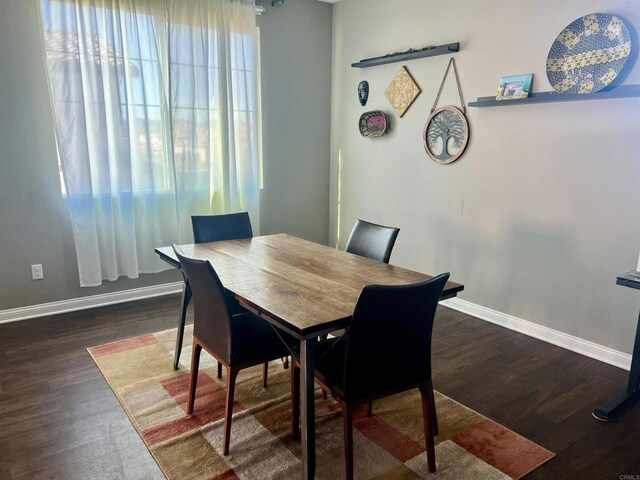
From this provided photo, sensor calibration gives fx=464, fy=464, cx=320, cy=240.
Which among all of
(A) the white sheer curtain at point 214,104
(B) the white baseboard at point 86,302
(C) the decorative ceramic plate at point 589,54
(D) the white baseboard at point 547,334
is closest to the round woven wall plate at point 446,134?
(C) the decorative ceramic plate at point 589,54

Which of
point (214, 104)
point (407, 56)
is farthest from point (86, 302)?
point (407, 56)

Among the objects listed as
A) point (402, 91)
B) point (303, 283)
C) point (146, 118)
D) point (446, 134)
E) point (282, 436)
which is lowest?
point (282, 436)

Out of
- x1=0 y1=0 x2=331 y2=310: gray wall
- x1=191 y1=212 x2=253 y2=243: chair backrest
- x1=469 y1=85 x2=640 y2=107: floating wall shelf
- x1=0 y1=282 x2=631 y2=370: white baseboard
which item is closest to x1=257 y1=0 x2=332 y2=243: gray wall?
x1=0 y1=0 x2=331 y2=310: gray wall

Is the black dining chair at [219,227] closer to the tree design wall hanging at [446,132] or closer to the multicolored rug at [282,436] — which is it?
the multicolored rug at [282,436]

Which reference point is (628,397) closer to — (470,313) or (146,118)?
(470,313)

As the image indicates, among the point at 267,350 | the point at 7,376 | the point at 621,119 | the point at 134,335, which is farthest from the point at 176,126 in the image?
the point at 621,119

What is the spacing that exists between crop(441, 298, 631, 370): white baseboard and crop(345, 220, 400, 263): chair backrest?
4.63 feet

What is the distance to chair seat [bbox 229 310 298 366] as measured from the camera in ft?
6.65

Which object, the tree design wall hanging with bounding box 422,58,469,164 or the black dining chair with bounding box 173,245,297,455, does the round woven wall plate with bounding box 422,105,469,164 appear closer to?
the tree design wall hanging with bounding box 422,58,469,164

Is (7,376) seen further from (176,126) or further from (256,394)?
(176,126)

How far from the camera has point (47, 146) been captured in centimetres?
346

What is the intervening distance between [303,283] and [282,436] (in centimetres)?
73

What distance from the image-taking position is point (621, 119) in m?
2.72

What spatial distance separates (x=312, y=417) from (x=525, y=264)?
2.24 metres
